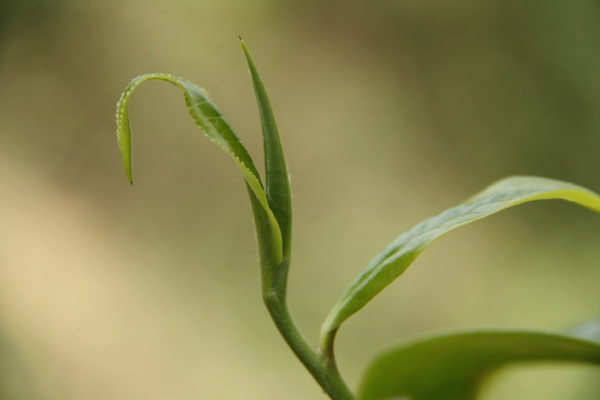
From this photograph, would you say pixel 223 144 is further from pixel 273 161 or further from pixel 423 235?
pixel 423 235

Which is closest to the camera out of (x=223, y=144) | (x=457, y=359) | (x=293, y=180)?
(x=223, y=144)

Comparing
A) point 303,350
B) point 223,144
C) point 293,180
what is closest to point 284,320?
point 303,350

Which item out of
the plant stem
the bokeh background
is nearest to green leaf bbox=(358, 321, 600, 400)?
the plant stem

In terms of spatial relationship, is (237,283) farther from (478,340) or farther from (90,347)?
(478,340)

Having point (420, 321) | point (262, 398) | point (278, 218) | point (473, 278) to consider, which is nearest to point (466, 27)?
point (473, 278)

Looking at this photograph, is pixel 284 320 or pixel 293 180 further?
pixel 293 180

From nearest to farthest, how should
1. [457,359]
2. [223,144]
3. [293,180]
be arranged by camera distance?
[223,144] → [457,359] → [293,180]

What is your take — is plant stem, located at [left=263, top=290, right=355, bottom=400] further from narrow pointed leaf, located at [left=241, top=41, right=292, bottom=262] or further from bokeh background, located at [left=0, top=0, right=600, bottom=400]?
bokeh background, located at [left=0, top=0, right=600, bottom=400]
